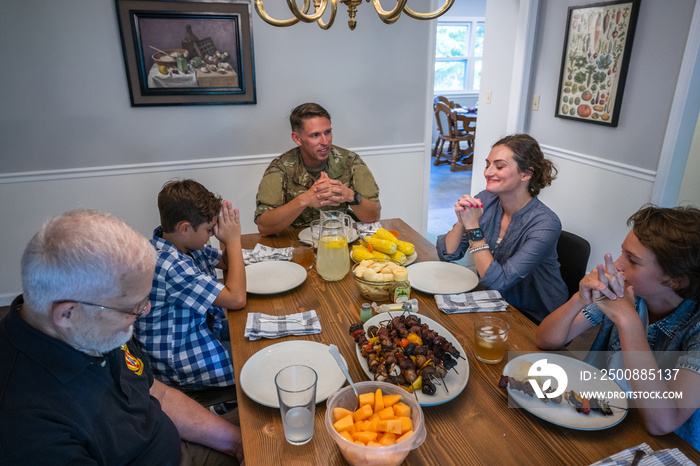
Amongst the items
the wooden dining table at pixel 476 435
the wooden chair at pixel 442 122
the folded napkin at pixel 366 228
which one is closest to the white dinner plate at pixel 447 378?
the wooden dining table at pixel 476 435

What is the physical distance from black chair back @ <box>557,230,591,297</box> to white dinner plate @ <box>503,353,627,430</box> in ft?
2.54

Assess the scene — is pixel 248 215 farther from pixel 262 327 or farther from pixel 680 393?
pixel 680 393

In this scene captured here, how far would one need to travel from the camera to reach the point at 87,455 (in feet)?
2.72

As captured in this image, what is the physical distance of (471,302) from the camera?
55.9 inches

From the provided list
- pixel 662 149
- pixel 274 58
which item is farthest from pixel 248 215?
pixel 662 149

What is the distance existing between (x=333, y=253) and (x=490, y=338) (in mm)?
633

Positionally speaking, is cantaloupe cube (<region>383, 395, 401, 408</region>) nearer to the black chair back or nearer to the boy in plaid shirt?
the boy in plaid shirt

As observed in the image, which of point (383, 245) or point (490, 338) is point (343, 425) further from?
point (383, 245)

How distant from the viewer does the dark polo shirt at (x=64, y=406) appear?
757 mm

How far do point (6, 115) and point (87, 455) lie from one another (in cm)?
262

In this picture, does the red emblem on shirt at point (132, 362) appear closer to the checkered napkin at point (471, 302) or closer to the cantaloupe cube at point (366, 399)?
Answer: the cantaloupe cube at point (366, 399)

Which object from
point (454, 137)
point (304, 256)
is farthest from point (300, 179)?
point (454, 137)

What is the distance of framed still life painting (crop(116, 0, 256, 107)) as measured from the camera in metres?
2.65

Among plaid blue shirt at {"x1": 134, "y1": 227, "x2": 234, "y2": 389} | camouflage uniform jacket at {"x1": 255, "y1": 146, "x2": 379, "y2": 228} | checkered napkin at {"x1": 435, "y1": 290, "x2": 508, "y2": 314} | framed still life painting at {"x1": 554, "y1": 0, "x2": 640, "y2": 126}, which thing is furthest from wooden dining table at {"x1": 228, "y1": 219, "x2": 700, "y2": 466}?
framed still life painting at {"x1": 554, "y1": 0, "x2": 640, "y2": 126}
